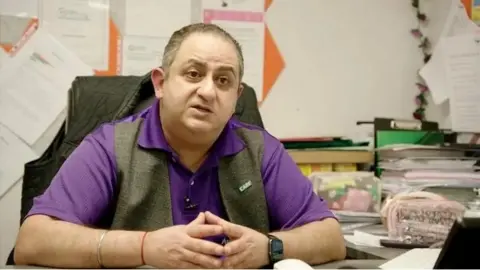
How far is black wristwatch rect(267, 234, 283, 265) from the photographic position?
1106 millimetres

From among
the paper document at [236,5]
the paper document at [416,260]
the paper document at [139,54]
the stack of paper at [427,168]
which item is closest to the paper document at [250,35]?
the paper document at [236,5]

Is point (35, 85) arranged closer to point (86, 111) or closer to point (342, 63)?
point (86, 111)

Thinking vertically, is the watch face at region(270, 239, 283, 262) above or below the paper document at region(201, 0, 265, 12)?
below

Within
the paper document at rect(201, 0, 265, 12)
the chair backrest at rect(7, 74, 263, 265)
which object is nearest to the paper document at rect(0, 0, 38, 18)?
the chair backrest at rect(7, 74, 263, 265)

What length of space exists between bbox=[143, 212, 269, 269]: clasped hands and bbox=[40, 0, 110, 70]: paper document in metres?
1.12

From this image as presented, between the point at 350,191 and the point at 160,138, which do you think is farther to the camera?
the point at 350,191

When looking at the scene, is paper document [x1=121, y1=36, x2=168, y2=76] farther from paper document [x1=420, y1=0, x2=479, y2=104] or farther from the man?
paper document [x1=420, y1=0, x2=479, y2=104]

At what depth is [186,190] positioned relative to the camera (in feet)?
4.24

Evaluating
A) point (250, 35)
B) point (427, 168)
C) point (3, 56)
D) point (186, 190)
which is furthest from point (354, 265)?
point (3, 56)

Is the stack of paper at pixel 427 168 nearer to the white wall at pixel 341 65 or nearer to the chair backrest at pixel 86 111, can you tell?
the white wall at pixel 341 65

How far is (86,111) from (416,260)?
996mm

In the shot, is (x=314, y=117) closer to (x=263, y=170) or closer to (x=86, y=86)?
(x=263, y=170)

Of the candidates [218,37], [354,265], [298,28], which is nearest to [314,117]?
[298,28]

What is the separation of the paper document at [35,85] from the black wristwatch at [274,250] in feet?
3.82
